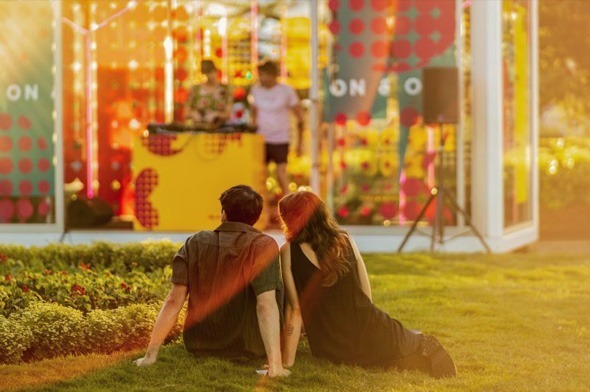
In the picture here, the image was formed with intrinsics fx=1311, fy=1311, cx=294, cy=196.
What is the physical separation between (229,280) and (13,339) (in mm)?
1110

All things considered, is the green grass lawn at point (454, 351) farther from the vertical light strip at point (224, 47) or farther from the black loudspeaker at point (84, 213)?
the vertical light strip at point (224, 47)

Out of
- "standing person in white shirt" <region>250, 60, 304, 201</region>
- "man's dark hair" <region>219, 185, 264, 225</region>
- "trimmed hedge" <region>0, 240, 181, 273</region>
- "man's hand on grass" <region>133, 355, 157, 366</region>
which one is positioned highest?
"standing person in white shirt" <region>250, 60, 304, 201</region>

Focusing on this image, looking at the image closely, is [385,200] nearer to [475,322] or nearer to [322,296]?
[475,322]

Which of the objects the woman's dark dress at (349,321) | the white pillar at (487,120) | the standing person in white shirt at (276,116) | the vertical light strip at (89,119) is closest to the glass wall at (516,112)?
the white pillar at (487,120)

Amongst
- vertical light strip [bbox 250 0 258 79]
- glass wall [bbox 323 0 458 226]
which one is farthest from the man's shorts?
vertical light strip [bbox 250 0 258 79]

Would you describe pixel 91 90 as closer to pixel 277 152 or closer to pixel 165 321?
pixel 277 152

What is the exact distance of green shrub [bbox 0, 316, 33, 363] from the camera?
645 centimetres

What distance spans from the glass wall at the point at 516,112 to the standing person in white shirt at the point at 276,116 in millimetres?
2129

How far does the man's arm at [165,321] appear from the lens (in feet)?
20.9

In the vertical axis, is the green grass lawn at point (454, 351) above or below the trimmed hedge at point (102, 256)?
below

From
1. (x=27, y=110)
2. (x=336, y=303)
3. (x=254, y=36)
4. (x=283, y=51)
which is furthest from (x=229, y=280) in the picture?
(x=254, y=36)

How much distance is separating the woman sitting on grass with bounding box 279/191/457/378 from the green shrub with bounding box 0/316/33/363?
1.30 metres

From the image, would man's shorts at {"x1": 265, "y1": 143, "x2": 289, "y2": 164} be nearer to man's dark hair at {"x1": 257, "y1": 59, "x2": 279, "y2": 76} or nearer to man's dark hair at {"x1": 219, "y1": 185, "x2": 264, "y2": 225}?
man's dark hair at {"x1": 257, "y1": 59, "x2": 279, "y2": 76}

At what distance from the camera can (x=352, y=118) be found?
12789 millimetres
